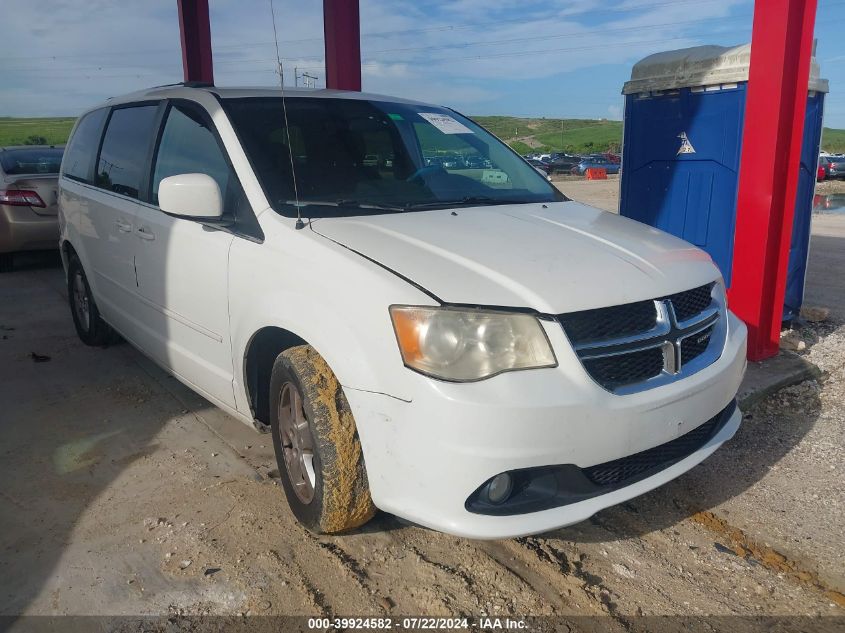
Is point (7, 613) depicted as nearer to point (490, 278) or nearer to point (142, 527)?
point (142, 527)

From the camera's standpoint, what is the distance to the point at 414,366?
7.20 feet

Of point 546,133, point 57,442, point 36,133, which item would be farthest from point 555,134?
point 57,442

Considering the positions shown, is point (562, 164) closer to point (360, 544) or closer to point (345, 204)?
point (345, 204)

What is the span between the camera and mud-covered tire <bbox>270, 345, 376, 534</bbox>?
8.07ft

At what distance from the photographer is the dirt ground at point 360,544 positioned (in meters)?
2.43

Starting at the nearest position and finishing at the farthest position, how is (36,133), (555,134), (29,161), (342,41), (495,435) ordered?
(495,435)
(342,41)
(29,161)
(36,133)
(555,134)

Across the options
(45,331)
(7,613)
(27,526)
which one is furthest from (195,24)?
(7,613)

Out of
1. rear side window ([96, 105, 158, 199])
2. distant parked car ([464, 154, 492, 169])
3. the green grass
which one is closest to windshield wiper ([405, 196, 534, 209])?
distant parked car ([464, 154, 492, 169])

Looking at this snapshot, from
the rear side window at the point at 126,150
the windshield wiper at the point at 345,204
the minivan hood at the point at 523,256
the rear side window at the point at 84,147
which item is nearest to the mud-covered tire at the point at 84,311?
the rear side window at the point at 84,147

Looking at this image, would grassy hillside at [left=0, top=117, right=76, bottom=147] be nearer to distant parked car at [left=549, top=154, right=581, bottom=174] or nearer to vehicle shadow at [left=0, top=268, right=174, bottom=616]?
distant parked car at [left=549, top=154, right=581, bottom=174]

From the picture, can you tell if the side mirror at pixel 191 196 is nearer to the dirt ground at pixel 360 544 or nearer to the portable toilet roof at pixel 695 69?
the dirt ground at pixel 360 544

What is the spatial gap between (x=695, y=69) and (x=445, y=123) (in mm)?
2235

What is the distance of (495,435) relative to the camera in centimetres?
213

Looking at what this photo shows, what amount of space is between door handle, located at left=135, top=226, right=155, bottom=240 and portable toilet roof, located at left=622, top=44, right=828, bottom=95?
3824 mm
